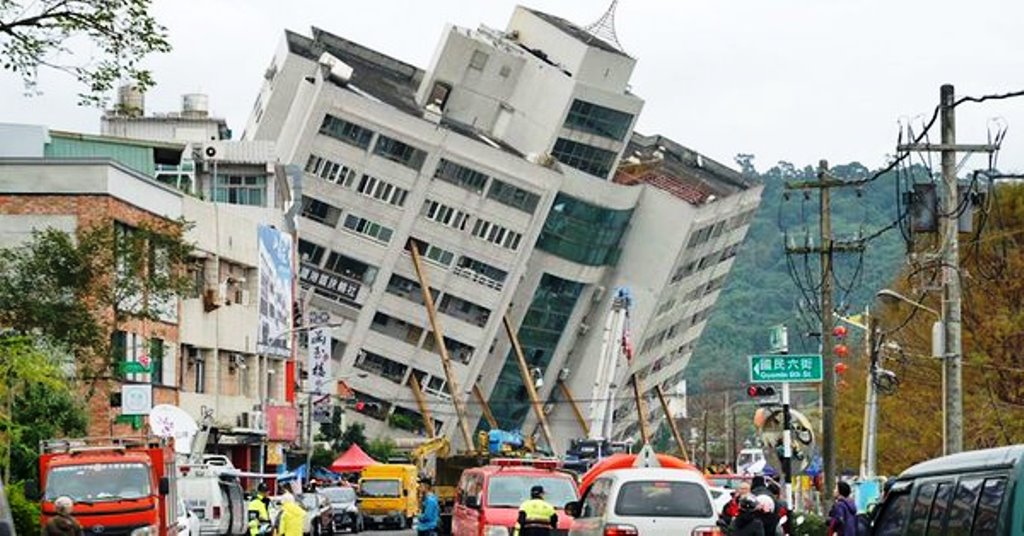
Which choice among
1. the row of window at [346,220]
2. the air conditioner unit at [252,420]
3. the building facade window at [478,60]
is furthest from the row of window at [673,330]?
the air conditioner unit at [252,420]

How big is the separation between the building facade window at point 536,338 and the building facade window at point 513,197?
699 cm

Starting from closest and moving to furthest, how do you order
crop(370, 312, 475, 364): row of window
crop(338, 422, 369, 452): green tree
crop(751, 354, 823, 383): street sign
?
crop(751, 354, 823, 383): street sign → crop(338, 422, 369, 452): green tree → crop(370, 312, 475, 364): row of window

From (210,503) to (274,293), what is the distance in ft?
135

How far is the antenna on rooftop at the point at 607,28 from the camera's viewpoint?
120 meters

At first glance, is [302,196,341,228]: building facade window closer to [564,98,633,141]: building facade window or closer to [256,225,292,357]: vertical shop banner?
[564,98,633,141]: building facade window

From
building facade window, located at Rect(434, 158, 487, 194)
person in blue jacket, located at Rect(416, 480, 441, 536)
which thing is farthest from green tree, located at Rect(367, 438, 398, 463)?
person in blue jacket, located at Rect(416, 480, 441, 536)

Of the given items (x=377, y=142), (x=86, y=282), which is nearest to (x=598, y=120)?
(x=377, y=142)

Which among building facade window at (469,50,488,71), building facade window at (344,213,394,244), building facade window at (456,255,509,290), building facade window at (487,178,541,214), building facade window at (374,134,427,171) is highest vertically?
building facade window at (469,50,488,71)

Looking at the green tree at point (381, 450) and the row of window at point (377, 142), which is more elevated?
the row of window at point (377, 142)

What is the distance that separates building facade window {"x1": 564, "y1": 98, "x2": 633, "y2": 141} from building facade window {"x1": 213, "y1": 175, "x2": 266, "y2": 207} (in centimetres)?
2973

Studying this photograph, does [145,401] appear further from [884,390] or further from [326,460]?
[326,460]

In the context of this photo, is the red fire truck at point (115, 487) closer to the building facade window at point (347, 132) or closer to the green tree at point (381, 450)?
the green tree at point (381, 450)

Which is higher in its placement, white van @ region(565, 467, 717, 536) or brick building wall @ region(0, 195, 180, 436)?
brick building wall @ region(0, 195, 180, 436)

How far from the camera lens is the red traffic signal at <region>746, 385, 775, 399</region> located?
45.1 metres
